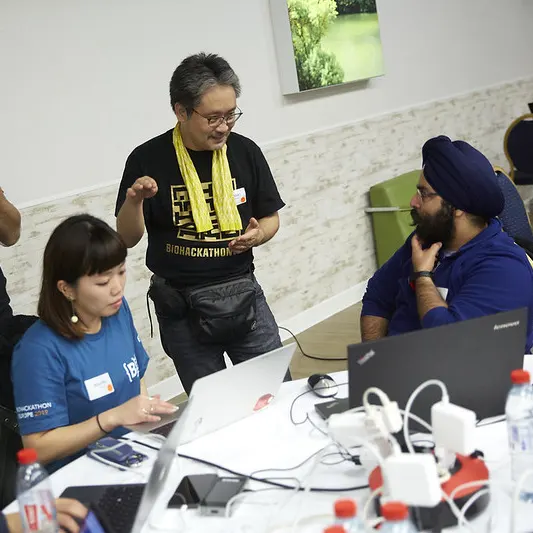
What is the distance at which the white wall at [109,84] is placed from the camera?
3.67 meters

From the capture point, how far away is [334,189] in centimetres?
556

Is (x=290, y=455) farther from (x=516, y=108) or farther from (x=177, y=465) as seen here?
(x=516, y=108)

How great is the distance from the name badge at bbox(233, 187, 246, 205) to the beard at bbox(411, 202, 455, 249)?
58 cm

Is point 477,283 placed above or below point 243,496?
above

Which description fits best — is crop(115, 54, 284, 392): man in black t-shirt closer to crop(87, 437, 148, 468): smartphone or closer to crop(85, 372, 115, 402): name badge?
crop(85, 372, 115, 402): name badge

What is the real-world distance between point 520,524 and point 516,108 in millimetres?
6741

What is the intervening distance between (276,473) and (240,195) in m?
1.24

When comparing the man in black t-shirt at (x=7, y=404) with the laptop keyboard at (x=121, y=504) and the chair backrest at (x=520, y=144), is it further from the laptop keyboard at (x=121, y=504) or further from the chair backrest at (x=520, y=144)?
the chair backrest at (x=520, y=144)

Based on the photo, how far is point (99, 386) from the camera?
2.26m

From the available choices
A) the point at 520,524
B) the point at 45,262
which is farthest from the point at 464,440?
the point at 45,262

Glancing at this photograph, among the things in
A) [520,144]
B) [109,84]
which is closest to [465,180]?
[109,84]

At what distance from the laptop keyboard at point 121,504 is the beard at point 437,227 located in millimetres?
1253

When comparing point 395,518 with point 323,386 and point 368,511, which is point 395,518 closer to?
point 368,511

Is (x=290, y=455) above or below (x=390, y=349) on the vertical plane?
below
